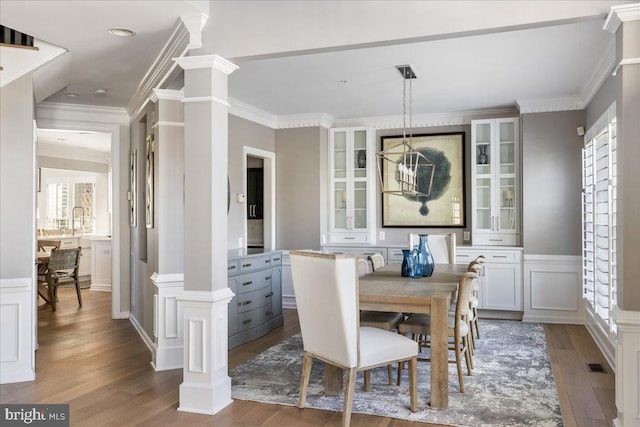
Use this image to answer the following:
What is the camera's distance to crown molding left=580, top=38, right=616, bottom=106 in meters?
4.12

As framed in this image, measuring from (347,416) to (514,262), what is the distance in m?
3.92

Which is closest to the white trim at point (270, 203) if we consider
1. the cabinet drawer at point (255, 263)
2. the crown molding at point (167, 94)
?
the cabinet drawer at point (255, 263)

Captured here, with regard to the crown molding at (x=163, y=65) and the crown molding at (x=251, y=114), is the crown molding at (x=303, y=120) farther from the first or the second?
the crown molding at (x=163, y=65)

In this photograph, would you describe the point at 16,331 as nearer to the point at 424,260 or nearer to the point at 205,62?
the point at 205,62

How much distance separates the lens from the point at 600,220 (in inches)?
183

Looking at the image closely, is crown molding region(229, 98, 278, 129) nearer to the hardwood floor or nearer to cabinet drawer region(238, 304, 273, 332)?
cabinet drawer region(238, 304, 273, 332)

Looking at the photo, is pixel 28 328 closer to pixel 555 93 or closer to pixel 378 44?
pixel 378 44

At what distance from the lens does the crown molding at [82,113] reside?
5812 millimetres

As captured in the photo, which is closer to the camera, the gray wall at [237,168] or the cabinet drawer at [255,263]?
the cabinet drawer at [255,263]

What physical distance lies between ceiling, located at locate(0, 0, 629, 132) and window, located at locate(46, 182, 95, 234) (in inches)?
192

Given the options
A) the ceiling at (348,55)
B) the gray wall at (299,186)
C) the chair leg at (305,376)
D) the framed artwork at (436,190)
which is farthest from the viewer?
the gray wall at (299,186)

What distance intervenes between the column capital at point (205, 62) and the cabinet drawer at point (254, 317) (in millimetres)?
2581

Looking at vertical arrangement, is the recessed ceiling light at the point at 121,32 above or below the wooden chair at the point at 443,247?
above

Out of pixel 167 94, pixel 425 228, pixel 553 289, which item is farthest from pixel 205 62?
pixel 553 289
